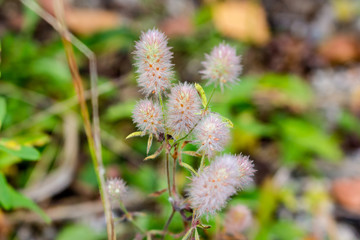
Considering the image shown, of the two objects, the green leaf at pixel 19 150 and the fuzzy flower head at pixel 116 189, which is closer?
the fuzzy flower head at pixel 116 189

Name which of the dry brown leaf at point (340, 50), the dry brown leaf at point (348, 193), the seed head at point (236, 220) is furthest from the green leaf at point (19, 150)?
the dry brown leaf at point (340, 50)

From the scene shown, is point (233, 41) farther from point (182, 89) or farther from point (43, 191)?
point (182, 89)

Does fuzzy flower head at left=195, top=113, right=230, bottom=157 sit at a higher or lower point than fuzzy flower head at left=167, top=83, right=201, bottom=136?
lower

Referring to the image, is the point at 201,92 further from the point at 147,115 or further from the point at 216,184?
the point at 216,184

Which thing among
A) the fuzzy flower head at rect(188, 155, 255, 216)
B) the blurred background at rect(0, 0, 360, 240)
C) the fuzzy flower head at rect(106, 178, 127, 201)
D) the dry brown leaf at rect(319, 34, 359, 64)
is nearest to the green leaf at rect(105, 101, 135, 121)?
the blurred background at rect(0, 0, 360, 240)

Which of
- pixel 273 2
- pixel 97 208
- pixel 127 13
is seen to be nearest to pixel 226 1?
pixel 273 2

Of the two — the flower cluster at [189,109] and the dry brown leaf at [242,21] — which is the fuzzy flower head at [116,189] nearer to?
the flower cluster at [189,109]

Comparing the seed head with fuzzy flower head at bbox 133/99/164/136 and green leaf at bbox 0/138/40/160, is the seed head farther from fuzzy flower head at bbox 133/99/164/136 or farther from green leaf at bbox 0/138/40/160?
green leaf at bbox 0/138/40/160
